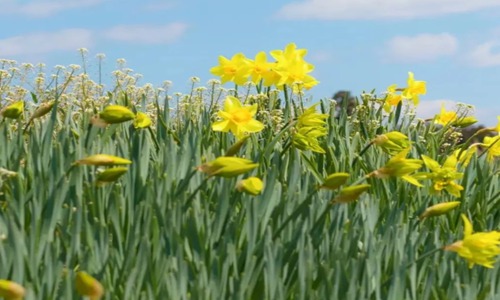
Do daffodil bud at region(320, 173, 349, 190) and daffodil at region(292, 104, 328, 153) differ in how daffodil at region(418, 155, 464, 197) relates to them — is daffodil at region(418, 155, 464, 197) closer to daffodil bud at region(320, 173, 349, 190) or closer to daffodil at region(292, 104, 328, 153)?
daffodil at region(292, 104, 328, 153)

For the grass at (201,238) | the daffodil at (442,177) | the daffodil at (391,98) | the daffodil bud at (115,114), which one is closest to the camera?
the grass at (201,238)

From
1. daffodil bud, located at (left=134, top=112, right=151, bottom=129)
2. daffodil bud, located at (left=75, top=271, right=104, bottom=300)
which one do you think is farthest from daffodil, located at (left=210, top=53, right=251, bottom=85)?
daffodil bud, located at (left=75, top=271, right=104, bottom=300)

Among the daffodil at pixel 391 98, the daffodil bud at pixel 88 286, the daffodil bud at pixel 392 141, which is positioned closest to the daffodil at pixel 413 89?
the daffodil at pixel 391 98

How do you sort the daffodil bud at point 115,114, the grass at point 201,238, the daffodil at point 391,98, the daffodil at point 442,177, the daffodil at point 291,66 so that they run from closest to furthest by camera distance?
the grass at point 201,238
the daffodil bud at point 115,114
the daffodil at point 442,177
the daffodil at point 291,66
the daffodil at point 391,98

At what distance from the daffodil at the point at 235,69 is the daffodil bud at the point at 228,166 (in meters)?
1.29

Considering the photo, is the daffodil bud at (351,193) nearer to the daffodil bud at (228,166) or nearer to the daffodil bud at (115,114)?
the daffodil bud at (228,166)

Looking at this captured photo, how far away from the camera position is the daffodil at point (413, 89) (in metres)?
4.46

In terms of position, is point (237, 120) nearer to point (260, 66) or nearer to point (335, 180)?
point (260, 66)

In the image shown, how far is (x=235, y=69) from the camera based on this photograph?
136 inches

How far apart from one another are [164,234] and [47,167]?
836mm

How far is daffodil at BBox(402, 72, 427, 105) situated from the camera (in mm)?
4465

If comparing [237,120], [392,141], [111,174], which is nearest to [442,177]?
[392,141]

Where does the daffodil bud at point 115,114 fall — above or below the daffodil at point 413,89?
above

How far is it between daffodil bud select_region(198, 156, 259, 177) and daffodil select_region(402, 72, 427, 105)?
245 cm
